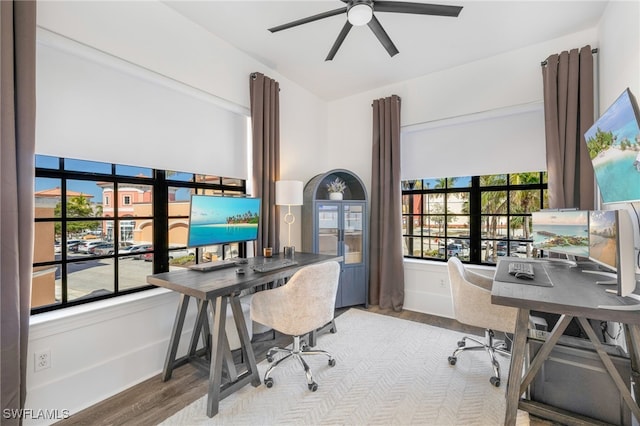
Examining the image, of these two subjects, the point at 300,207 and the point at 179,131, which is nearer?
the point at 179,131

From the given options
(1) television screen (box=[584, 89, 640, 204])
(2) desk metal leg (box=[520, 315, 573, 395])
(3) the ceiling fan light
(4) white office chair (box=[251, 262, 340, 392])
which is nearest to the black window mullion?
(4) white office chair (box=[251, 262, 340, 392])

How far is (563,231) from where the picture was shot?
7.06 ft

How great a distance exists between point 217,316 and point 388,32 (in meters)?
2.85

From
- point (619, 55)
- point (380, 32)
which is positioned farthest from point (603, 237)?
point (380, 32)

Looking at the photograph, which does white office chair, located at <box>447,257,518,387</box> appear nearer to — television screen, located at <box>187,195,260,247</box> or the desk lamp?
Answer: the desk lamp

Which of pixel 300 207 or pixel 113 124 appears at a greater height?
pixel 113 124

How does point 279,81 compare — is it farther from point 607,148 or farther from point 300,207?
point 607,148

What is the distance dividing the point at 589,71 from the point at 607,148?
113cm

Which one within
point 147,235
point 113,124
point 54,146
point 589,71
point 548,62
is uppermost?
point 548,62

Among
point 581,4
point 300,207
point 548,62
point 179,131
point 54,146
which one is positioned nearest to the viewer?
point 54,146

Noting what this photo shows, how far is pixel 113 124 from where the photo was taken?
2.05 m

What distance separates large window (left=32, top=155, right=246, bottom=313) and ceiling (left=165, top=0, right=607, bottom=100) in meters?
1.41

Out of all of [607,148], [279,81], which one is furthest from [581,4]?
[279,81]

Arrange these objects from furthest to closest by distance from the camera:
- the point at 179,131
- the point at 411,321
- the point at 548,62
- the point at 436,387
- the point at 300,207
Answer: the point at 300,207, the point at 411,321, the point at 548,62, the point at 179,131, the point at 436,387
